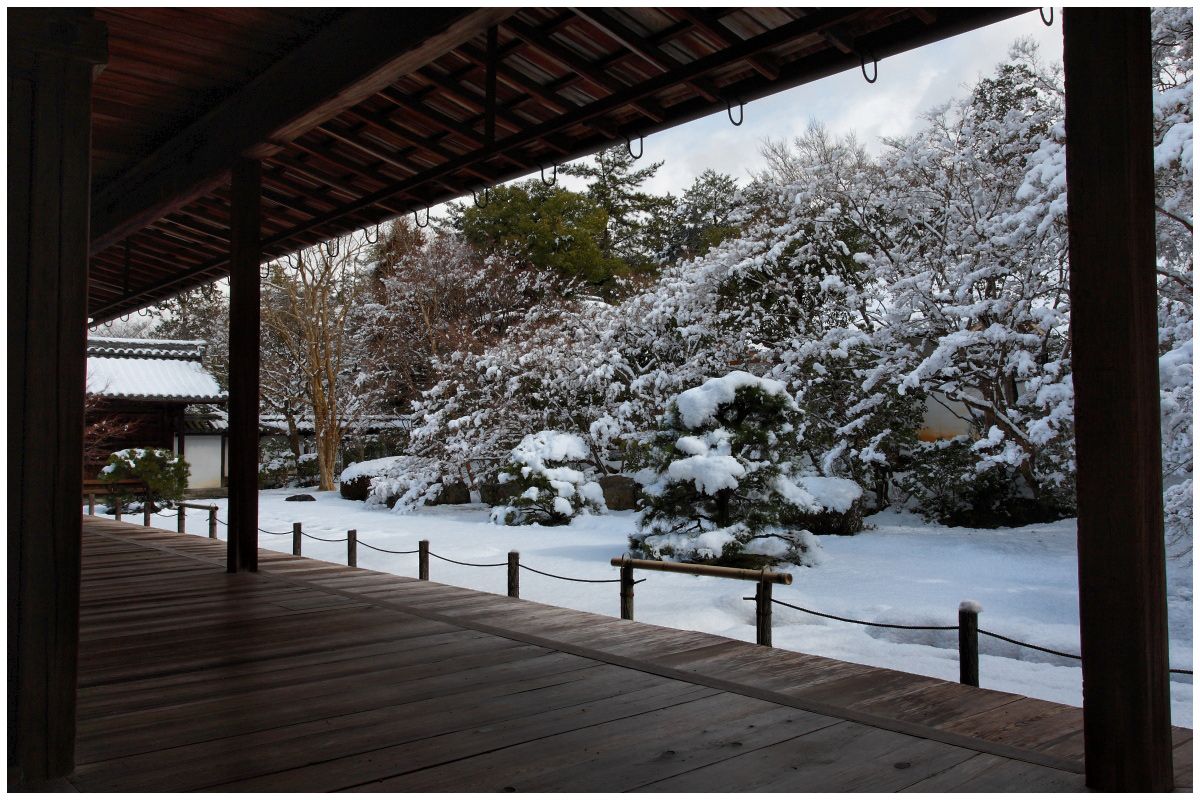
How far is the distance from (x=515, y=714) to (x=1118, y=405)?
6.05ft

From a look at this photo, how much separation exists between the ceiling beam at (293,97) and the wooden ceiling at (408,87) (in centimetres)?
1

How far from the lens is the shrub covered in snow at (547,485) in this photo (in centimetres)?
1235

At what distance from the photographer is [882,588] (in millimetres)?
7887

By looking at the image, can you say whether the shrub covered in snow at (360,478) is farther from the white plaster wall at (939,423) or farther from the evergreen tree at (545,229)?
the white plaster wall at (939,423)

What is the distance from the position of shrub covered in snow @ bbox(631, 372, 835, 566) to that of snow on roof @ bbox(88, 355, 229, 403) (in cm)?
1228

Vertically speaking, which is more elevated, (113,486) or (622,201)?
(622,201)

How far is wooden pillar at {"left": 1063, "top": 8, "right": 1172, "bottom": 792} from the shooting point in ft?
5.95

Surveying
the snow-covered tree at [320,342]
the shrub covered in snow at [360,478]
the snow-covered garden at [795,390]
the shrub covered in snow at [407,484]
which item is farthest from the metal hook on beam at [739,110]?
the snow-covered tree at [320,342]

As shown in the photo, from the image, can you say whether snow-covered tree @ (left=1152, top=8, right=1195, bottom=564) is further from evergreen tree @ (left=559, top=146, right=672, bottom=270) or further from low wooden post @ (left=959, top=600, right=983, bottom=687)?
evergreen tree @ (left=559, top=146, right=672, bottom=270)

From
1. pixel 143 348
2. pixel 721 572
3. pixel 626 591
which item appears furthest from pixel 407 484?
pixel 721 572

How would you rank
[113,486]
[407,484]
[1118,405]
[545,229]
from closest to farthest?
[1118,405], [113,486], [407,484], [545,229]

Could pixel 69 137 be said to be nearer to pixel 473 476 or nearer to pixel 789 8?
pixel 789 8

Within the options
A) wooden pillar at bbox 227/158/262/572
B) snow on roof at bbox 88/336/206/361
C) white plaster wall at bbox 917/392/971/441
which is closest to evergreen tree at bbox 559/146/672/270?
white plaster wall at bbox 917/392/971/441

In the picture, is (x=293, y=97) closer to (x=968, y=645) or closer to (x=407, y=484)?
(x=968, y=645)
